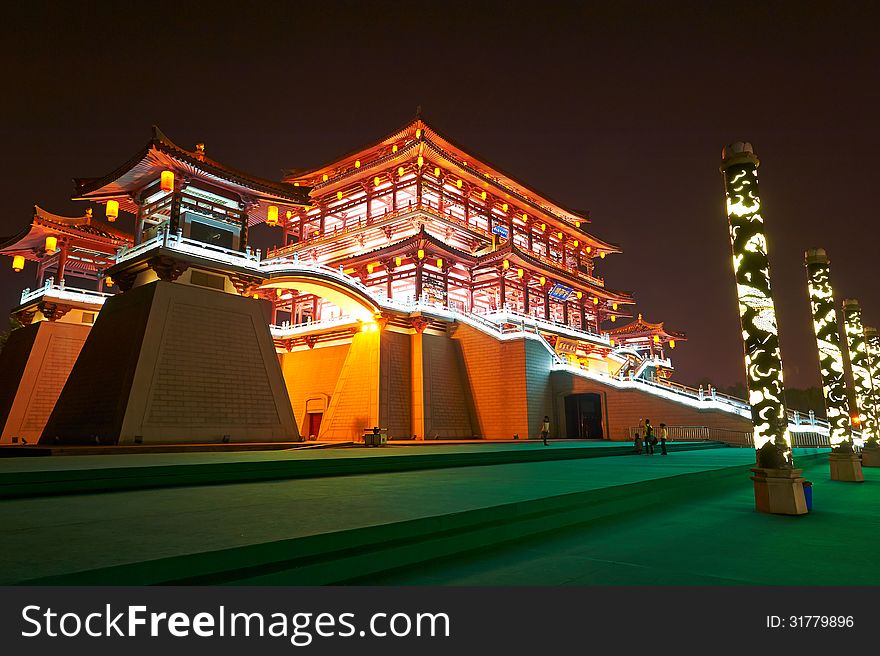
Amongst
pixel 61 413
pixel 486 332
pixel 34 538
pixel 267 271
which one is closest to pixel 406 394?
pixel 486 332

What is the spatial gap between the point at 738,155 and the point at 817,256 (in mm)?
6410

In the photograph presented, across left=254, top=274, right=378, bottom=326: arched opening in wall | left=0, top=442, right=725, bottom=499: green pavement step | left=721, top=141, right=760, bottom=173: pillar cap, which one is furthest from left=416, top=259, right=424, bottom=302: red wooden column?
left=721, top=141, right=760, bottom=173: pillar cap

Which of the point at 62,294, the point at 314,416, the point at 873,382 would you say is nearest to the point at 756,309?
the point at 873,382

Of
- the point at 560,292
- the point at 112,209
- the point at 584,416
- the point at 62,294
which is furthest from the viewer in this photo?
the point at 560,292

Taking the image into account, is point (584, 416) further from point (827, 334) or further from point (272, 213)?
point (272, 213)

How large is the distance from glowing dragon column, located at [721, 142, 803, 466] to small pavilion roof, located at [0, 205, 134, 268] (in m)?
21.3

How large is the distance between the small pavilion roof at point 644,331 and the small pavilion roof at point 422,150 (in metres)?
12.7

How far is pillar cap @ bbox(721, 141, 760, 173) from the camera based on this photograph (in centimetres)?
689

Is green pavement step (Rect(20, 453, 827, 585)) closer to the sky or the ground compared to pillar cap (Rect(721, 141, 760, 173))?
closer to the ground

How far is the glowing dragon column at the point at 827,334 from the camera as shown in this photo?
10.5 m

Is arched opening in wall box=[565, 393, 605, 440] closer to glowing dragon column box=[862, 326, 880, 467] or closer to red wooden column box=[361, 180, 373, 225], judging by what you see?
glowing dragon column box=[862, 326, 880, 467]

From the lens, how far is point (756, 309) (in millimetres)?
6293

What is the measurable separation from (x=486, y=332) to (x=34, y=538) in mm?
21884

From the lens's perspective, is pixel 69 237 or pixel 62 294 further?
pixel 69 237
